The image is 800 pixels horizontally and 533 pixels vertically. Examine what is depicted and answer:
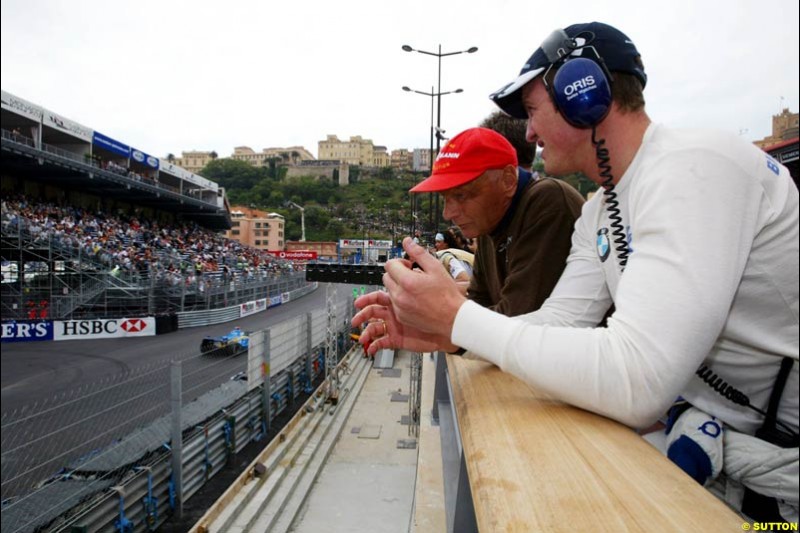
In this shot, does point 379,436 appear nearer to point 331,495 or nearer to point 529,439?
point 331,495

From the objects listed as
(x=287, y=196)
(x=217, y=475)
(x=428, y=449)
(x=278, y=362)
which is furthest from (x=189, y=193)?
(x=428, y=449)

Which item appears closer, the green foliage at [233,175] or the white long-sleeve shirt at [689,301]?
the white long-sleeve shirt at [689,301]

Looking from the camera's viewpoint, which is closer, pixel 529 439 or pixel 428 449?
pixel 529 439

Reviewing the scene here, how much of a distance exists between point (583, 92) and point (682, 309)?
0.45 meters

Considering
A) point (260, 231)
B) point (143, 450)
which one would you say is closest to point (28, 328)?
point (143, 450)

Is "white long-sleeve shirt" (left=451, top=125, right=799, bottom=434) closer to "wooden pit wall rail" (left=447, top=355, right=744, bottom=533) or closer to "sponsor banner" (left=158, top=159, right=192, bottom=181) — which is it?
"wooden pit wall rail" (left=447, top=355, right=744, bottom=533)

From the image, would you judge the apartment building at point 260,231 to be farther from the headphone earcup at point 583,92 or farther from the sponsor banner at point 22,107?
the headphone earcup at point 583,92

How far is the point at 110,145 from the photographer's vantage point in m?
23.1

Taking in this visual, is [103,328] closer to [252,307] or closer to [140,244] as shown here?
[140,244]

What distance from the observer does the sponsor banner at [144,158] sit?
26.1m

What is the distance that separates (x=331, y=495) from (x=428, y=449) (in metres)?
8.76

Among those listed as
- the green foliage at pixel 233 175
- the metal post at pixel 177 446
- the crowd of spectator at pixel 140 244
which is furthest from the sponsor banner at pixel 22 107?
the green foliage at pixel 233 175

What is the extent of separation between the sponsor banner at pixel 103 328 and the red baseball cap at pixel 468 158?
13.6 metres

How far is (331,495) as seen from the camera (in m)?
9.81
